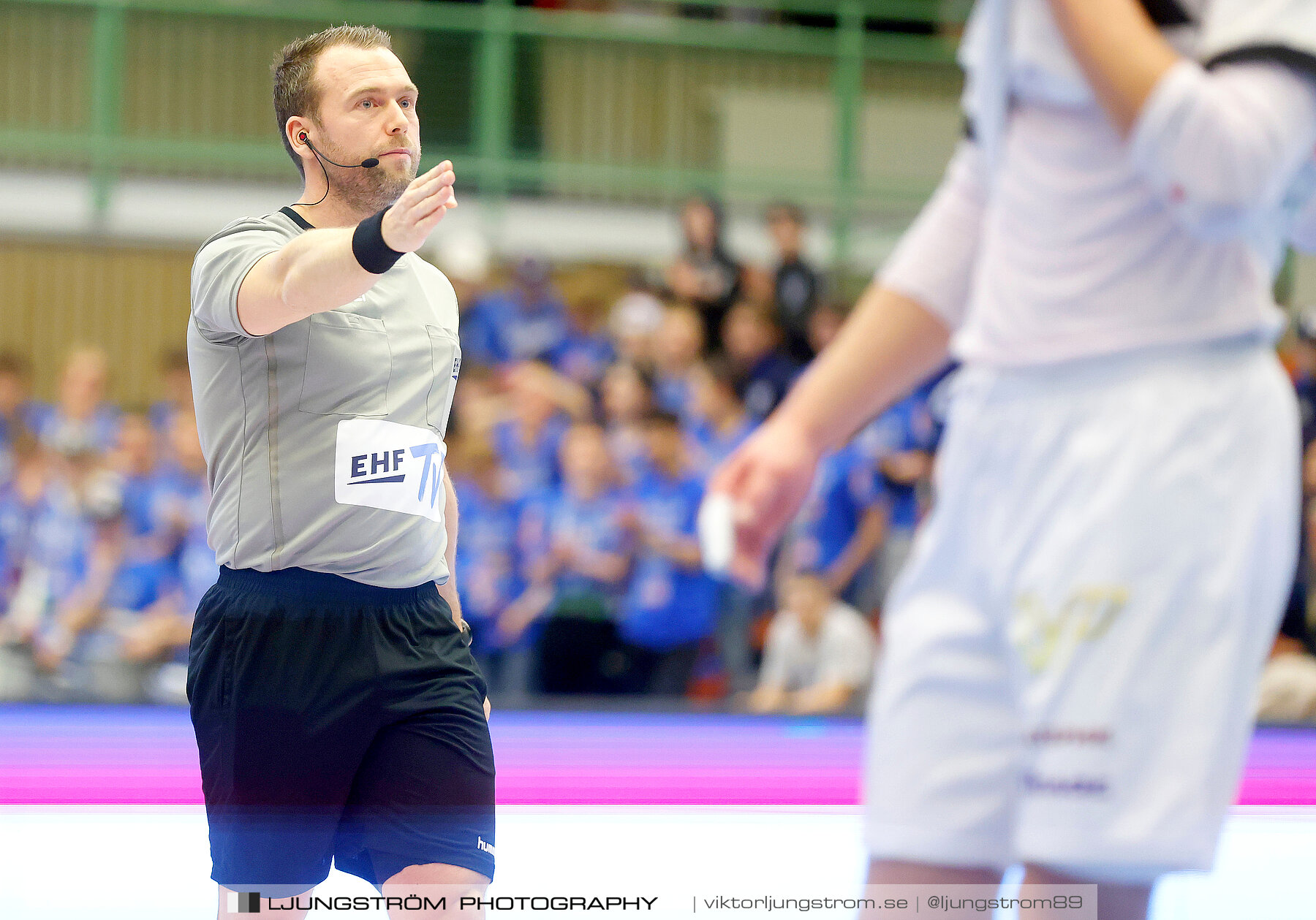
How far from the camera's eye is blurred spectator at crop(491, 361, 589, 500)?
7480mm

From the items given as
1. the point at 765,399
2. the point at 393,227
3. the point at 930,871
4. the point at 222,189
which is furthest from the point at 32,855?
the point at 222,189

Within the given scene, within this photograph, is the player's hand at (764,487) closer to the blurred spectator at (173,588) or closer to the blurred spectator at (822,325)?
the blurred spectator at (173,588)

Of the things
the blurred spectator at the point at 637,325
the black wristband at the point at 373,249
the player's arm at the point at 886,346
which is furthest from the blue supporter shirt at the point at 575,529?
the player's arm at the point at 886,346

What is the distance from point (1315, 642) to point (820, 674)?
2.39 m

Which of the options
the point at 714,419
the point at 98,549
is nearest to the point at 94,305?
the point at 98,549

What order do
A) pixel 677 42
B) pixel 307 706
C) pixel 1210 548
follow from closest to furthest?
pixel 1210 548 → pixel 307 706 → pixel 677 42

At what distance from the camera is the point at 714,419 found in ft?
25.3

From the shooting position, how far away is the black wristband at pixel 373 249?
2.13 metres

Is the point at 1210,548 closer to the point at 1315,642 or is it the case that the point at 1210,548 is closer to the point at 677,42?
the point at 1315,642

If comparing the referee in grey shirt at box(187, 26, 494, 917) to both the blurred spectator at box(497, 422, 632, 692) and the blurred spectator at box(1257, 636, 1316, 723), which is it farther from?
the blurred spectator at box(1257, 636, 1316, 723)

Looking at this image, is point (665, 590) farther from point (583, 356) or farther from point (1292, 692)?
point (1292, 692)

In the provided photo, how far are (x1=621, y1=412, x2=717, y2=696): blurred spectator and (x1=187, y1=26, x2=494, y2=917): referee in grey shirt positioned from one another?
4.58 m

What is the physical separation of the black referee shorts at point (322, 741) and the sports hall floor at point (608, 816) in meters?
0.75

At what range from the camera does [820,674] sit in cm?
701
